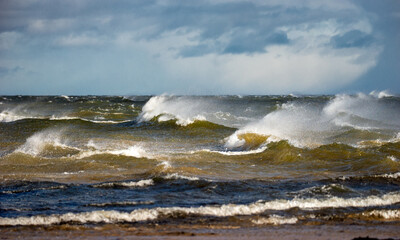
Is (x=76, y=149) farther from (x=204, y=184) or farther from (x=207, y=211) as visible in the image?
(x=207, y=211)

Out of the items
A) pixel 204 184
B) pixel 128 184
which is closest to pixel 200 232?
pixel 204 184

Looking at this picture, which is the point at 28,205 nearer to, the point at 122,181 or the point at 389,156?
the point at 122,181

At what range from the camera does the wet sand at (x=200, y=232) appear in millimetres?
6363

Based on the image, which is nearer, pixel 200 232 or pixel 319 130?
pixel 200 232

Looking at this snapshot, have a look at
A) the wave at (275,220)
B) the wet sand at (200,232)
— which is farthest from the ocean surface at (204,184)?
the wet sand at (200,232)

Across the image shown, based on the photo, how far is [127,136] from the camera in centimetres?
2186

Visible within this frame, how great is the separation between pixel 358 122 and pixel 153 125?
11.5 meters

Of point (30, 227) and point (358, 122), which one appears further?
point (358, 122)

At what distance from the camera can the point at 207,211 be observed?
7.70 metres

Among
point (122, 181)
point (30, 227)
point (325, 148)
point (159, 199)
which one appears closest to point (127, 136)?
point (325, 148)

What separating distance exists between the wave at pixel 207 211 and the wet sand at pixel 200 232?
0.29 meters

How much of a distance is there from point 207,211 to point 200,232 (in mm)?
1093

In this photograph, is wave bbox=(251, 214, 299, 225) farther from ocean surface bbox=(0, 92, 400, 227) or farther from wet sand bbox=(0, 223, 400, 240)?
wet sand bbox=(0, 223, 400, 240)

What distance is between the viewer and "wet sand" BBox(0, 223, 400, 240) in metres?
6.36
